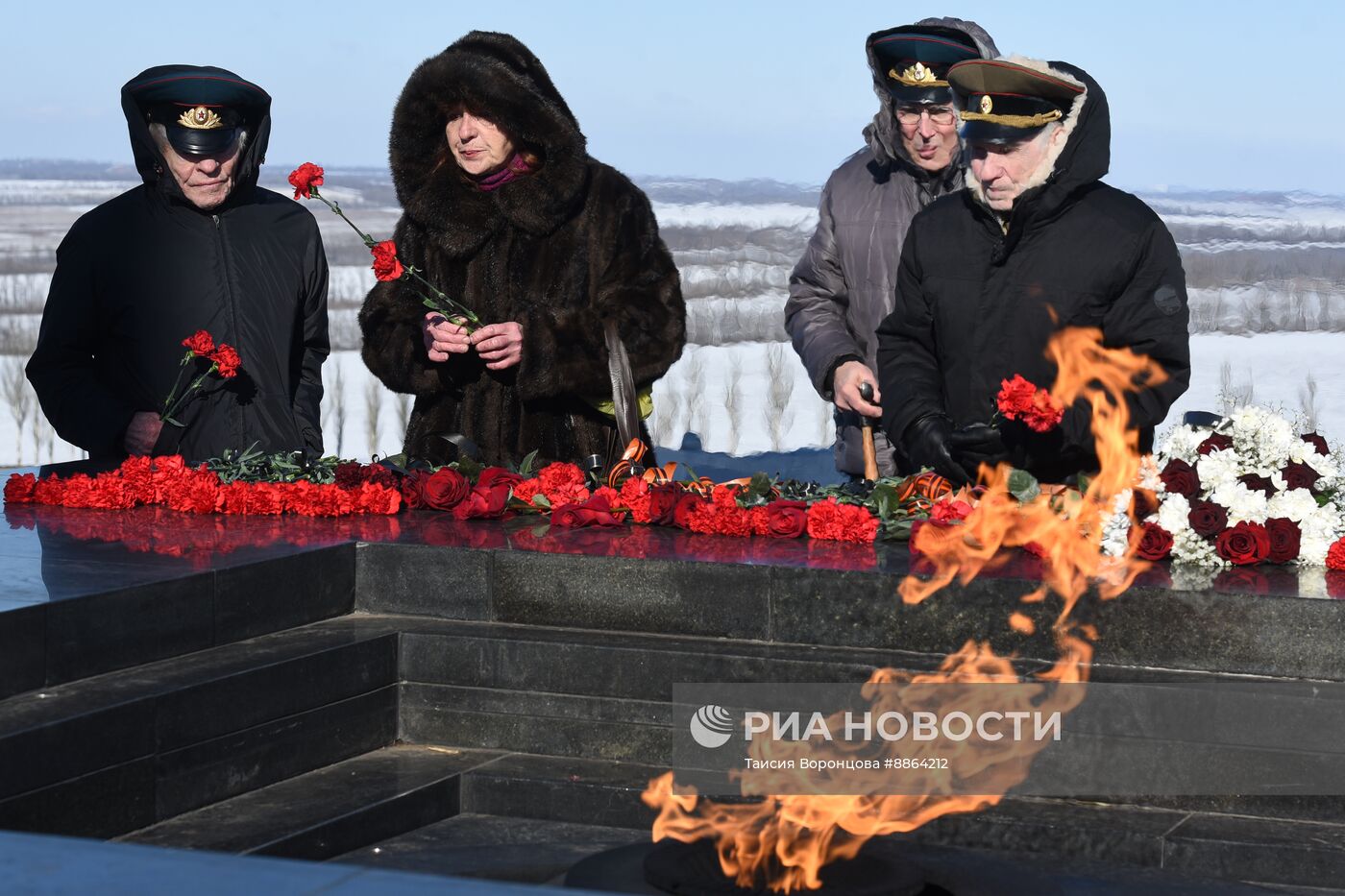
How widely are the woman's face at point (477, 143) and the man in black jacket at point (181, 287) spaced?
600 mm

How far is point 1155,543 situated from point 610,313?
2141 mm

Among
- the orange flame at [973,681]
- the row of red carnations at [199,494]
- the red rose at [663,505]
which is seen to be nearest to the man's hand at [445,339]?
the row of red carnations at [199,494]

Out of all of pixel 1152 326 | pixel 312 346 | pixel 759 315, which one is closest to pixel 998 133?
pixel 1152 326

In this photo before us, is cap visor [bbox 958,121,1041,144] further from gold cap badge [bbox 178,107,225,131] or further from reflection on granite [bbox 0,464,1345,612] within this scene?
gold cap badge [bbox 178,107,225,131]

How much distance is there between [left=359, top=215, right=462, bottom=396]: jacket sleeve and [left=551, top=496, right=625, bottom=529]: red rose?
3.03ft

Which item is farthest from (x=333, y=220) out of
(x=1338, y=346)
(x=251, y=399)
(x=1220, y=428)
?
(x=1220, y=428)

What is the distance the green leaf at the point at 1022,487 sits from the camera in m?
5.54

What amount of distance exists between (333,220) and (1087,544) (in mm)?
21187

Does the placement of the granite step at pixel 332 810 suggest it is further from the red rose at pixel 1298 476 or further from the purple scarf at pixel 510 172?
the red rose at pixel 1298 476

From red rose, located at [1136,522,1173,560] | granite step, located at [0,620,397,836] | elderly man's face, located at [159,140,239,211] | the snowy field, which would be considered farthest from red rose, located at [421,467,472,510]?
the snowy field

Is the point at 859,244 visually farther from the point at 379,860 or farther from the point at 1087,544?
the point at 379,860

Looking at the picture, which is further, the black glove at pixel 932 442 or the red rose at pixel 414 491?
the red rose at pixel 414 491

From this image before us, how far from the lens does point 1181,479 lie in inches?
214

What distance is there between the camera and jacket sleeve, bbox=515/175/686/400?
643 cm
